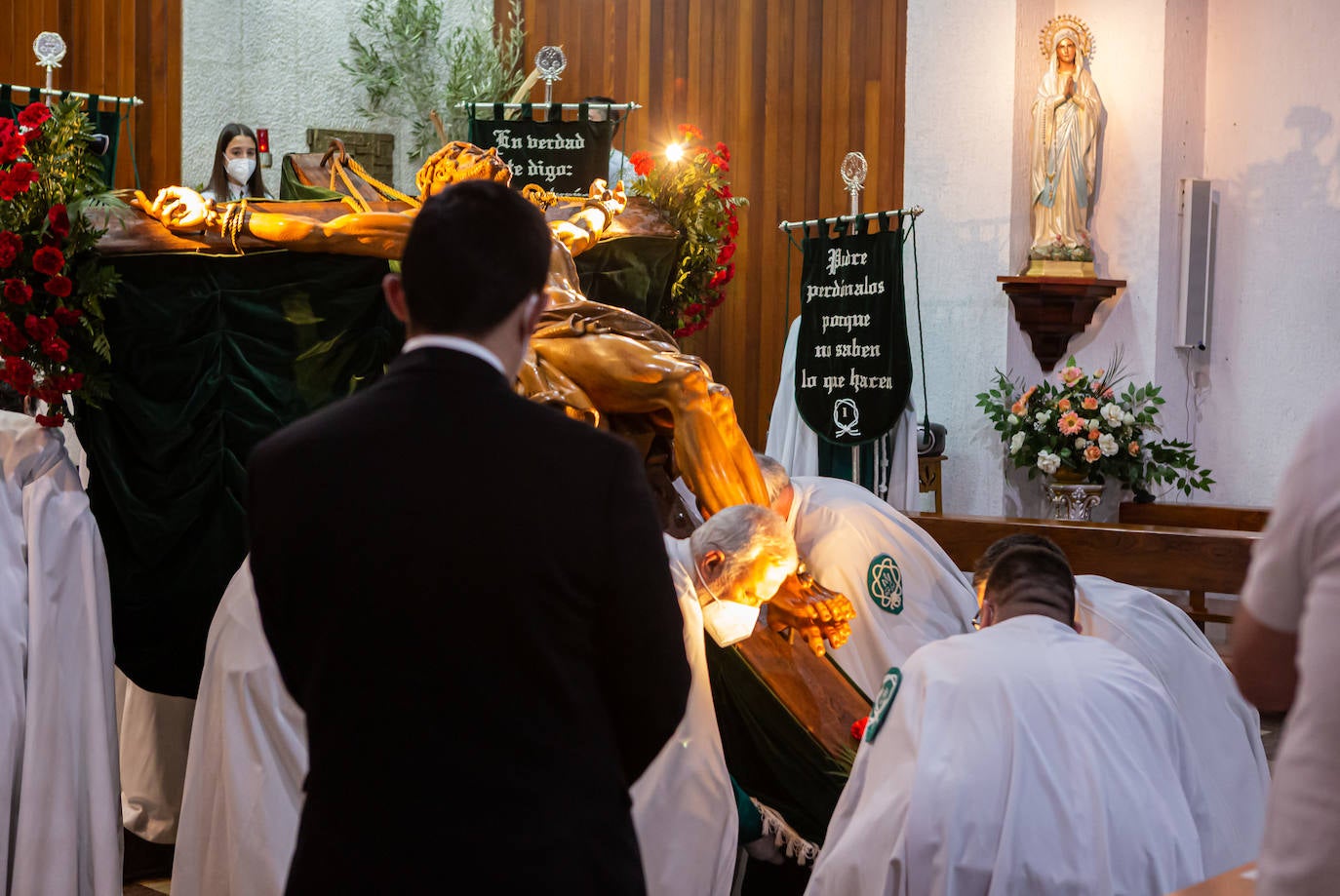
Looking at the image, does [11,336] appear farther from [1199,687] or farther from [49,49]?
[1199,687]

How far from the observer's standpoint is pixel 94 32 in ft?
25.6

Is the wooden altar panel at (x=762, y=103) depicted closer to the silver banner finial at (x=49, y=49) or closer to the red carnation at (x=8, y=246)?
the silver banner finial at (x=49, y=49)

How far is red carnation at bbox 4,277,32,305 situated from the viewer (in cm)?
355

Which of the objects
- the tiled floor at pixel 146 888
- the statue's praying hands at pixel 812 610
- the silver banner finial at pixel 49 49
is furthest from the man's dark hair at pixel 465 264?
the silver banner finial at pixel 49 49

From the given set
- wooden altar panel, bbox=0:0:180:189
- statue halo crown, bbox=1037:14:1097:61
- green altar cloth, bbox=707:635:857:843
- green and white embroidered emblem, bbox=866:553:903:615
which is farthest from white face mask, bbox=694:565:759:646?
wooden altar panel, bbox=0:0:180:189

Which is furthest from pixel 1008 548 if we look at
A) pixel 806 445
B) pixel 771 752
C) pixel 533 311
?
pixel 806 445

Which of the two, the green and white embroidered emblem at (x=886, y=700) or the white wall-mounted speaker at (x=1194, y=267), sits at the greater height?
the white wall-mounted speaker at (x=1194, y=267)

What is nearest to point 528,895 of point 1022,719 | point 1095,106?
point 1022,719

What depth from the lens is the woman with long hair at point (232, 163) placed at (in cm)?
509

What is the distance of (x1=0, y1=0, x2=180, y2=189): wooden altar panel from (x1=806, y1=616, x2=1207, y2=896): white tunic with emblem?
6492 millimetres

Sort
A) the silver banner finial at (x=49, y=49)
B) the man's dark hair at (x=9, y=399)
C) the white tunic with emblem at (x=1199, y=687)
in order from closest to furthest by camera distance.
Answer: the white tunic with emblem at (x=1199, y=687)
the man's dark hair at (x=9, y=399)
the silver banner finial at (x=49, y=49)

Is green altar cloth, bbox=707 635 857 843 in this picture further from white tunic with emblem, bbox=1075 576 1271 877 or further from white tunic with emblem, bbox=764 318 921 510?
white tunic with emblem, bbox=764 318 921 510

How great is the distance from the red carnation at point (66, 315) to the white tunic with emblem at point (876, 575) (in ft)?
6.72

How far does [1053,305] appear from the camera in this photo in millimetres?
7680
